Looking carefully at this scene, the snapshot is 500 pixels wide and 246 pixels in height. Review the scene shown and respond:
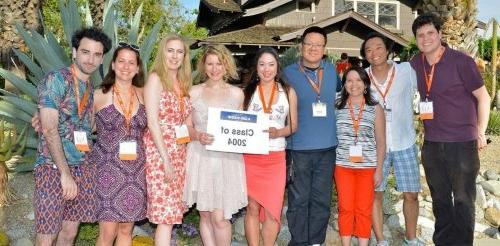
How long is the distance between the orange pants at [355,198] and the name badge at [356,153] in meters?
0.13

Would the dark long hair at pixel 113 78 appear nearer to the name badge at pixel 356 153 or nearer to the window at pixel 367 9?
the name badge at pixel 356 153

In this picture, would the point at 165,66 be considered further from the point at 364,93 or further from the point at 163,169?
the point at 364,93

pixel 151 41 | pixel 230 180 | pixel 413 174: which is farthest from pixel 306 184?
pixel 151 41

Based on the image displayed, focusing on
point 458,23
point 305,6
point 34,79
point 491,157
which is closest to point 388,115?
point 34,79

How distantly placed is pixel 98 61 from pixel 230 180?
149 cm

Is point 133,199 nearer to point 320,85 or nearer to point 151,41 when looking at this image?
point 320,85

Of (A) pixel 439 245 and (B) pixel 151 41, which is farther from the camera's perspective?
(B) pixel 151 41

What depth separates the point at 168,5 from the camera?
36.0 metres

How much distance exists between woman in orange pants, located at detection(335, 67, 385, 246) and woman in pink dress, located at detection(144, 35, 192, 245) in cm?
151

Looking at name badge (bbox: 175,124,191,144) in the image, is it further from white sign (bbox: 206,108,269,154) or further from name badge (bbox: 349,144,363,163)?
name badge (bbox: 349,144,363,163)

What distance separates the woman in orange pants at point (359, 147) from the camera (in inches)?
189

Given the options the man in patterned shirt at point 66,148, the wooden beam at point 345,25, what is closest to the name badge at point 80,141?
the man in patterned shirt at point 66,148

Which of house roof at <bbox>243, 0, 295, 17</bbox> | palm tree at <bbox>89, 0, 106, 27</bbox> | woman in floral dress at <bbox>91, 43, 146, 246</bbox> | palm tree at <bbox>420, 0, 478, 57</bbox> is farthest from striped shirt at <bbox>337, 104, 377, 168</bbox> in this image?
house roof at <bbox>243, 0, 295, 17</bbox>

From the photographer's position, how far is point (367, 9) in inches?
925
